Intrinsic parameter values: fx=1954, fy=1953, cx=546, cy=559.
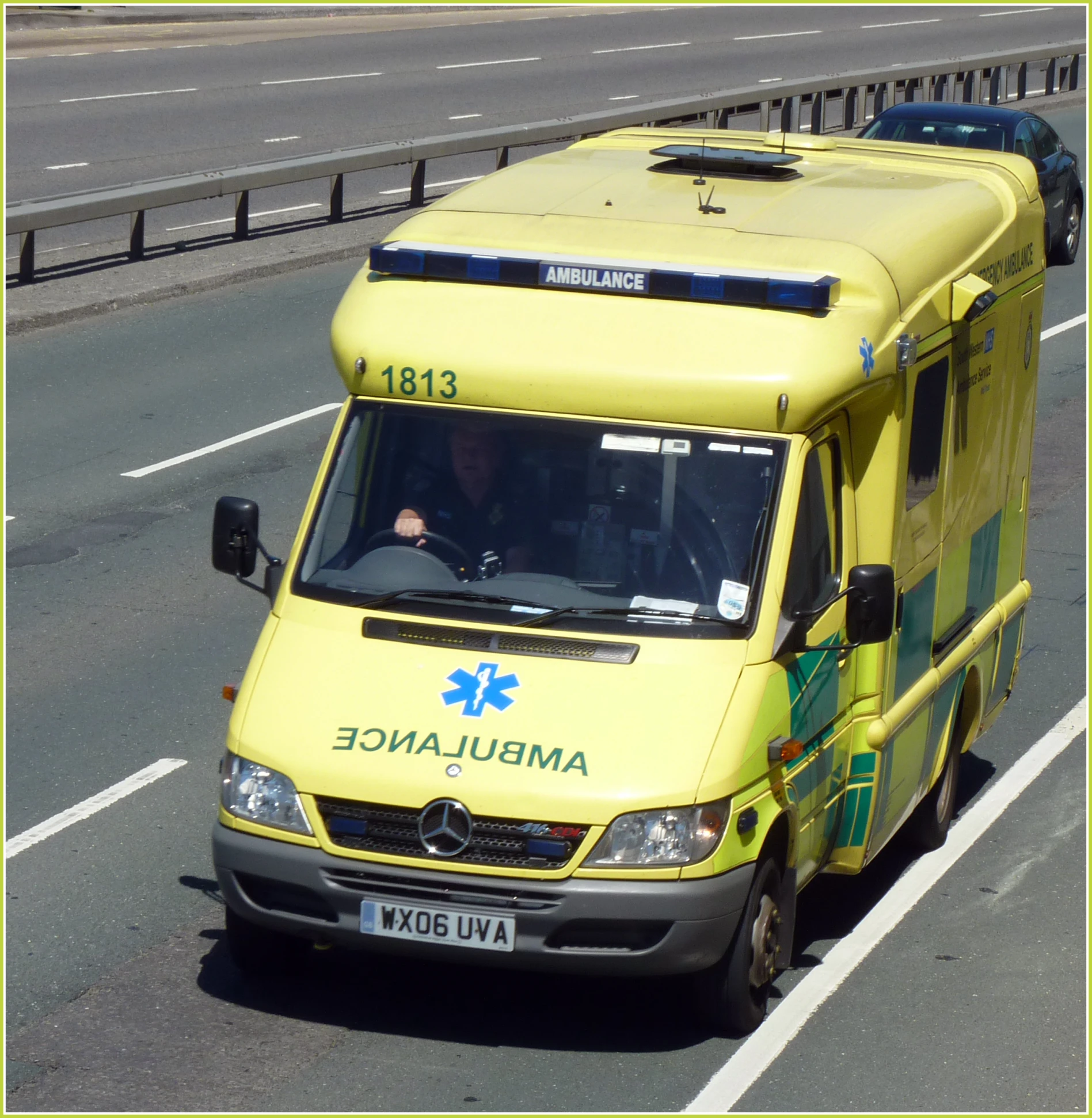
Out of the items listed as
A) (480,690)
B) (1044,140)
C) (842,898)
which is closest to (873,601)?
(480,690)

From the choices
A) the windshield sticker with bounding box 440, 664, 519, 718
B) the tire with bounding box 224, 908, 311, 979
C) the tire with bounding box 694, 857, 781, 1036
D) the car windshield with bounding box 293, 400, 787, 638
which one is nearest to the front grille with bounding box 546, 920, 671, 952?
the tire with bounding box 694, 857, 781, 1036

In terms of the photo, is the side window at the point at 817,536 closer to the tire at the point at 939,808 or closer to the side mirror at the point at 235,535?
the tire at the point at 939,808

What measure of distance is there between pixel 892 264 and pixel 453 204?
171cm

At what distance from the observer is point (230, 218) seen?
2345cm

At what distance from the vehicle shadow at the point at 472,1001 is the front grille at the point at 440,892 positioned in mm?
569

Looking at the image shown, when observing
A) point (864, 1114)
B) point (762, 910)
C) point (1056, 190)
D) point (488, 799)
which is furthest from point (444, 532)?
point (1056, 190)

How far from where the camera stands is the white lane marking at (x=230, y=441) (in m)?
13.8

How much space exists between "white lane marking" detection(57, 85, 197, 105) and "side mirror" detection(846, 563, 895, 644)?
27911mm

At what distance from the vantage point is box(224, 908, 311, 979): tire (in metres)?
6.66

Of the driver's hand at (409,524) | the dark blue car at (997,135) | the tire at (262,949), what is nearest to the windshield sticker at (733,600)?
the driver's hand at (409,524)

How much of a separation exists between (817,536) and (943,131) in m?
18.7

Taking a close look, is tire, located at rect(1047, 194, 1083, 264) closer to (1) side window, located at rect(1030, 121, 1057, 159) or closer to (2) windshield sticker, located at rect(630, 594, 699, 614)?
(1) side window, located at rect(1030, 121, 1057, 159)

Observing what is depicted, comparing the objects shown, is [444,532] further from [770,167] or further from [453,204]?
[770,167]

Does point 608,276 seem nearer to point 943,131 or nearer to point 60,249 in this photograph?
point 60,249
